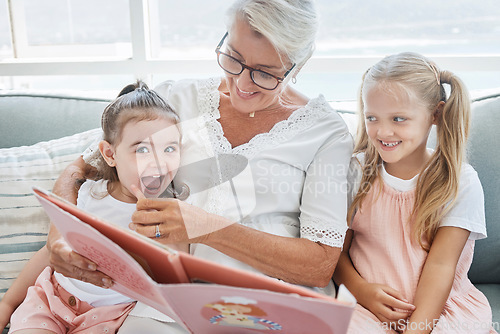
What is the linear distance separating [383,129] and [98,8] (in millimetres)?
1689

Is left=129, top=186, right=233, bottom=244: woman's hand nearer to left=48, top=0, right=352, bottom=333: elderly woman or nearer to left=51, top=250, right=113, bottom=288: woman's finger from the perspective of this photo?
left=48, top=0, right=352, bottom=333: elderly woman

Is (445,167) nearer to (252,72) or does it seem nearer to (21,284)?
(252,72)

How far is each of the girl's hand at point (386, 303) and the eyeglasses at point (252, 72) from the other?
2.08ft

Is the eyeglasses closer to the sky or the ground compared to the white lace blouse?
closer to the sky

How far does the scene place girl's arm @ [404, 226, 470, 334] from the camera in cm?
129

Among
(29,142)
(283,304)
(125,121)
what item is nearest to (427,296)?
(283,304)

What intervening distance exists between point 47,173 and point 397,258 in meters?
1.14

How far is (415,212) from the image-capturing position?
1.41m

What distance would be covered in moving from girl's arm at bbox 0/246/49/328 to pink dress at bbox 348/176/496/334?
966 millimetres

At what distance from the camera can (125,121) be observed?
4.44 ft

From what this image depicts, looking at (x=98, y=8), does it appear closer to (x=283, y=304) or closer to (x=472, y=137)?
(x=472, y=137)

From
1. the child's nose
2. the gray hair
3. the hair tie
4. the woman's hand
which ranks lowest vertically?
the woman's hand

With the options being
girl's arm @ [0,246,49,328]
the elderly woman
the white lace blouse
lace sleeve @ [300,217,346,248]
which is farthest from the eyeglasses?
girl's arm @ [0,246,49,328]

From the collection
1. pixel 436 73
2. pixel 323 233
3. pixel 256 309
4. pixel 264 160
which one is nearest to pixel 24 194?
pixel 264 160
